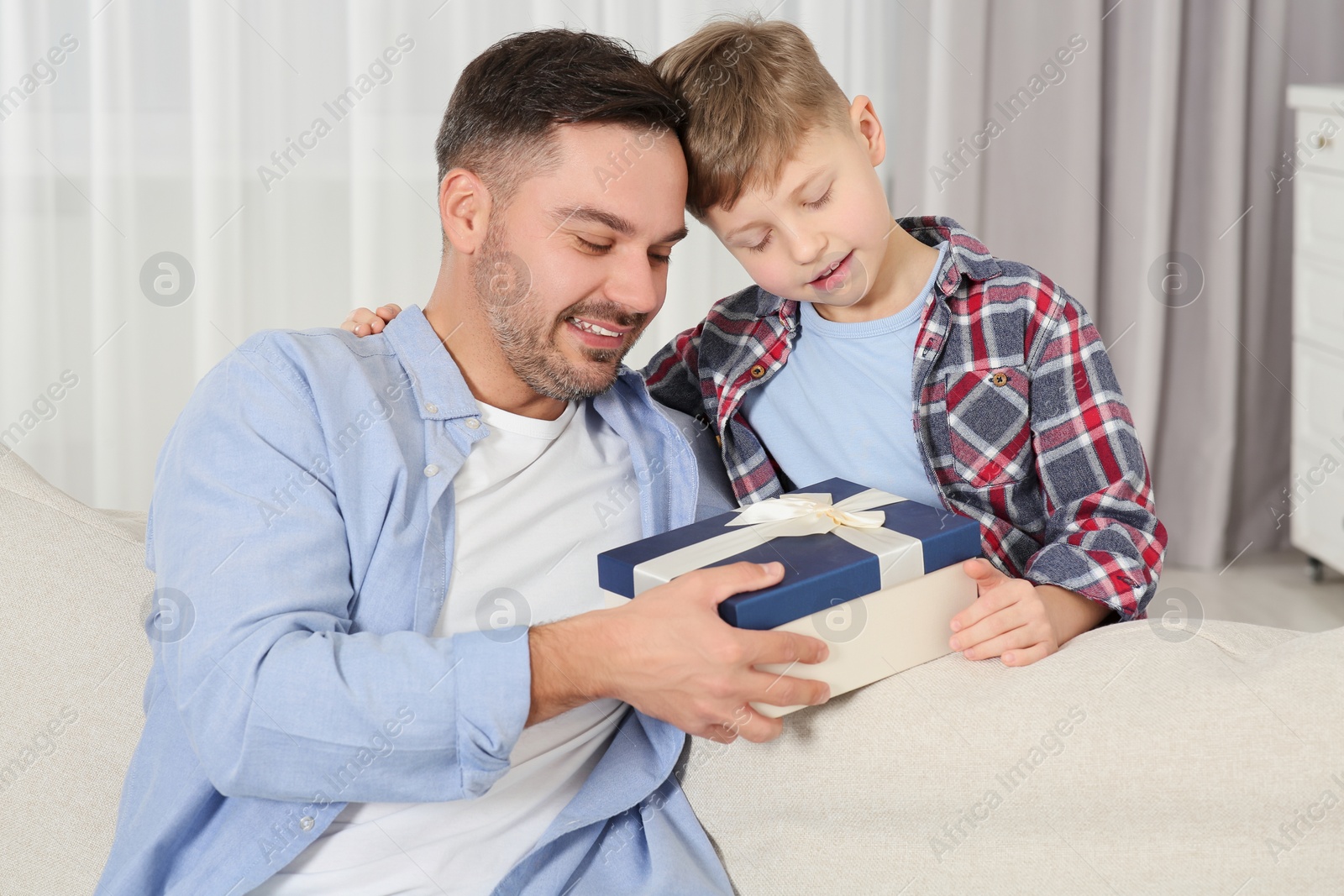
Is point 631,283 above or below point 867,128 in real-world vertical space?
below

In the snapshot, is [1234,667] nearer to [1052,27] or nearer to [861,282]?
[861,282]

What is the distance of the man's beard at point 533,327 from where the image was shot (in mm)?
1194

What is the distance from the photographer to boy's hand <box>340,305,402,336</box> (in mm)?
1275

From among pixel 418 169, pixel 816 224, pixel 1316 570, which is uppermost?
pixel 418 169

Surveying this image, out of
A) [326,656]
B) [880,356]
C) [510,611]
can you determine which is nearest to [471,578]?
[510,611]

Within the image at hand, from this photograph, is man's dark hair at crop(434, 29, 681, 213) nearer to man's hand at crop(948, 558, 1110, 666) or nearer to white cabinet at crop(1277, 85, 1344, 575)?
man's hand at crop(948, 558, 1110, 666)

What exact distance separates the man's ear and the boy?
5.5 inches

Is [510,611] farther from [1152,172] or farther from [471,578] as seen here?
[1152,172]

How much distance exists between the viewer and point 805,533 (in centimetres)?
105

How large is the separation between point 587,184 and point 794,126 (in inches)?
10.1

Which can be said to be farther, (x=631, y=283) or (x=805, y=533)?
(x=631, y=283)

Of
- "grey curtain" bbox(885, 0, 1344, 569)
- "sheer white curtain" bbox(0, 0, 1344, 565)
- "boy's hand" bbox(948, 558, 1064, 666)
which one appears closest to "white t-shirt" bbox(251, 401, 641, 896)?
"boy's hand" bbox(948, 558, 1064, 666)

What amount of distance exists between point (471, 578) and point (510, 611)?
5 cm

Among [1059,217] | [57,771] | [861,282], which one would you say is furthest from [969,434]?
[1059,217]
